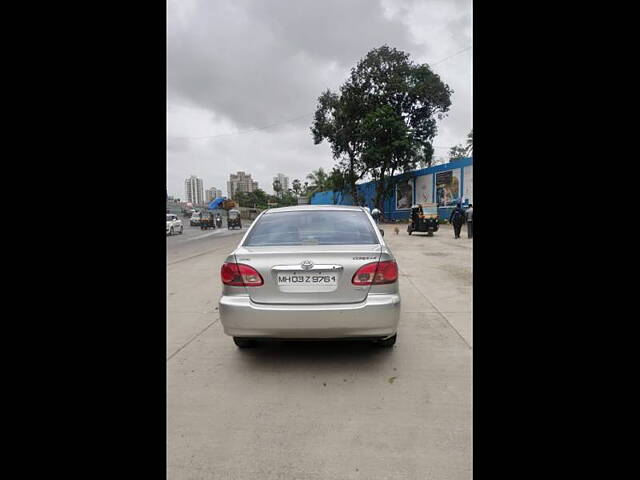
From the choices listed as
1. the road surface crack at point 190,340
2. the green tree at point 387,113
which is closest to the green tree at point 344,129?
the green tree at point 387,113

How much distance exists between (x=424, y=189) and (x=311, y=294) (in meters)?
29.3

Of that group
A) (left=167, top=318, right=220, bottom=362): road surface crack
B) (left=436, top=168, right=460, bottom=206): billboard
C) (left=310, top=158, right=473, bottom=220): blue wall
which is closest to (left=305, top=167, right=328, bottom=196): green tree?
(left=310, top=158, right=473, bottom=220): blue wall

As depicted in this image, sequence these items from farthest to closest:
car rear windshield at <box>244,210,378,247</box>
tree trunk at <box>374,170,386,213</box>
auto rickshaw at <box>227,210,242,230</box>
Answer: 1. auto rickshaw at <box>227,210,242,230</box>
2. tree trunk at <box>374,170,386,213</box>
3. car rear windshield at <box>244,210,378,247</box>

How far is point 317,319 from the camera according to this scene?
115 inches

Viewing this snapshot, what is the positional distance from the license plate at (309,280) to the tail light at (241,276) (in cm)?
22

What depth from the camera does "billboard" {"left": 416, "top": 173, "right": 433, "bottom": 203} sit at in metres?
29.8

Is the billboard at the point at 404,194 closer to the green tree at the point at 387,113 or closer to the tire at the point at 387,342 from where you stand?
the green tree at the point at 387,113

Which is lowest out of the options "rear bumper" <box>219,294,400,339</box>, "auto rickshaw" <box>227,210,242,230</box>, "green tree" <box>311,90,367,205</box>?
"rear bumper" <box>219,294,400,339</box>

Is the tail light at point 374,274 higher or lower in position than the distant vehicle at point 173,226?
lower

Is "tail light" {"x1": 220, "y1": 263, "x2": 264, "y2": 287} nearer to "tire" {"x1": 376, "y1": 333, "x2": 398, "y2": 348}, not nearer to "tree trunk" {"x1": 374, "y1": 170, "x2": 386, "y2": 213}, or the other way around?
"tire" {"x1": 376, "y1": 333, "x2": 398, "y2": 348}

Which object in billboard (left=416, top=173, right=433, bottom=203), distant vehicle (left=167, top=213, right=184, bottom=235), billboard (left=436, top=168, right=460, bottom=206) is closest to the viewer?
distant vehicle (left=167, top=213, right=184, bottom=235)

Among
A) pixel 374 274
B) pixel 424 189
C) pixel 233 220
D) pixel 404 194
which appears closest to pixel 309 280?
pixel 374 274

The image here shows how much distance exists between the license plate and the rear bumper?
178mm

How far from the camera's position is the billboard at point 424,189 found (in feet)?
97.6
